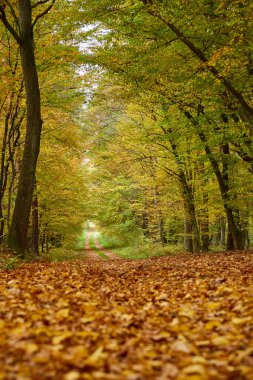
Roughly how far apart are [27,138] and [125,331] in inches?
308

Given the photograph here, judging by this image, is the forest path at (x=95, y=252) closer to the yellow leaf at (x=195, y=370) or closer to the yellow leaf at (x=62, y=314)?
the yellow leaf at (x=62, y=314)

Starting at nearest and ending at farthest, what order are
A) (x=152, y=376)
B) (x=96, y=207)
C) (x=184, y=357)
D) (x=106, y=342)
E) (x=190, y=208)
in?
(x=152, y=376) → (x=184, y=357) → (x=106, y=342) → (x=190, y=208) → (x=96, y=207)

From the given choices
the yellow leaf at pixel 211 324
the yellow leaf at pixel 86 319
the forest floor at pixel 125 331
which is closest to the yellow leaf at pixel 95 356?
the forest floor at pixel 125 331

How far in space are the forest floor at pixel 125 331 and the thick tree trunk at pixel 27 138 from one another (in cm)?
372

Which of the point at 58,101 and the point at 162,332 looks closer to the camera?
the point at 162,332

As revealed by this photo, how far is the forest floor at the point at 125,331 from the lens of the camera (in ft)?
8.39

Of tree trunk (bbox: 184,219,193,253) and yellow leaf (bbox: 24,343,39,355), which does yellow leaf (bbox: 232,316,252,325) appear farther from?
tree trunk (bbox: 184,219,193,253)

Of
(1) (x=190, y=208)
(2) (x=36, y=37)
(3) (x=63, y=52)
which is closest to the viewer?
(3) (x=63, y=52)

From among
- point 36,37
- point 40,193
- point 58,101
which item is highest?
point 36,37

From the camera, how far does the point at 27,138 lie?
10.3 m

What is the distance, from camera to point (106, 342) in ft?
10.6

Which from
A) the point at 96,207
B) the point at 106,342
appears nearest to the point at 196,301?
the point at 106,342

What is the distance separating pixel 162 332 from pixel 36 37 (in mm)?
12915

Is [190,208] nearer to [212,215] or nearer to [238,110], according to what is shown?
[212,215]
